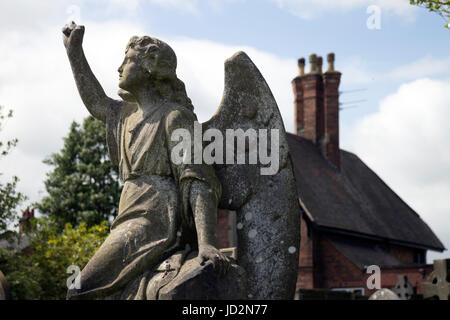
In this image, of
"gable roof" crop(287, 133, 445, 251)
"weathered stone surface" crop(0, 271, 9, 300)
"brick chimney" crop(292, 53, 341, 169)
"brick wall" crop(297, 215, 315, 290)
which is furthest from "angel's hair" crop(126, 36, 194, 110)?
"brick chimney" crop(292, 53, 341, 169)

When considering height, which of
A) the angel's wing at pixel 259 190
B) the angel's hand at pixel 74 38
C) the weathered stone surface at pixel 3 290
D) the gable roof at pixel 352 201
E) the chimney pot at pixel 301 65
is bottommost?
the weathered stone surface at pixel 3 290

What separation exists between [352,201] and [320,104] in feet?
15.9

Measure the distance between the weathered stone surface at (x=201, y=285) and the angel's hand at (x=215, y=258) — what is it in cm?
3

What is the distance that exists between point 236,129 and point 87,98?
124 centimetres

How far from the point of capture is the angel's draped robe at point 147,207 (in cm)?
482

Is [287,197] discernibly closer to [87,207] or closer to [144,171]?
[144,171]

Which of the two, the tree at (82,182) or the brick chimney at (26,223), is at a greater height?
the tree at (82,182)

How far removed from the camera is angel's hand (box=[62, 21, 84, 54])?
18.4 ft

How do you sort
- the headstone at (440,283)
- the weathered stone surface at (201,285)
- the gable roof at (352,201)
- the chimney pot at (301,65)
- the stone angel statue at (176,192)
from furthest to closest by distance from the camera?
1. the chimney pot at (301,65)
2. the gable roof at (352,201)
3. the headstone at (440,283)
4. the stone angel statue at (176,192)
5. the weathered stone surface at (201,285)

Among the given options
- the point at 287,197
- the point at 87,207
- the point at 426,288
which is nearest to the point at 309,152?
the point at 87,207

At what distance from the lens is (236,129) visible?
5.42 m

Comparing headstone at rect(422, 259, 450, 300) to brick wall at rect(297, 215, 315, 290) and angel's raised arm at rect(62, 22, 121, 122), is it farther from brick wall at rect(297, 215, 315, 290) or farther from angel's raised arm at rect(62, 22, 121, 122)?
brick wall at rect(297, 215, 315, 290)

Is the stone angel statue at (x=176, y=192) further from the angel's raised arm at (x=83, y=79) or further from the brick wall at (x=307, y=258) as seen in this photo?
the brick wall at (x=307, y=258)

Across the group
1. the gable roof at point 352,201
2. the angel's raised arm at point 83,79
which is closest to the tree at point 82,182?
the gable roof at point 352,201
